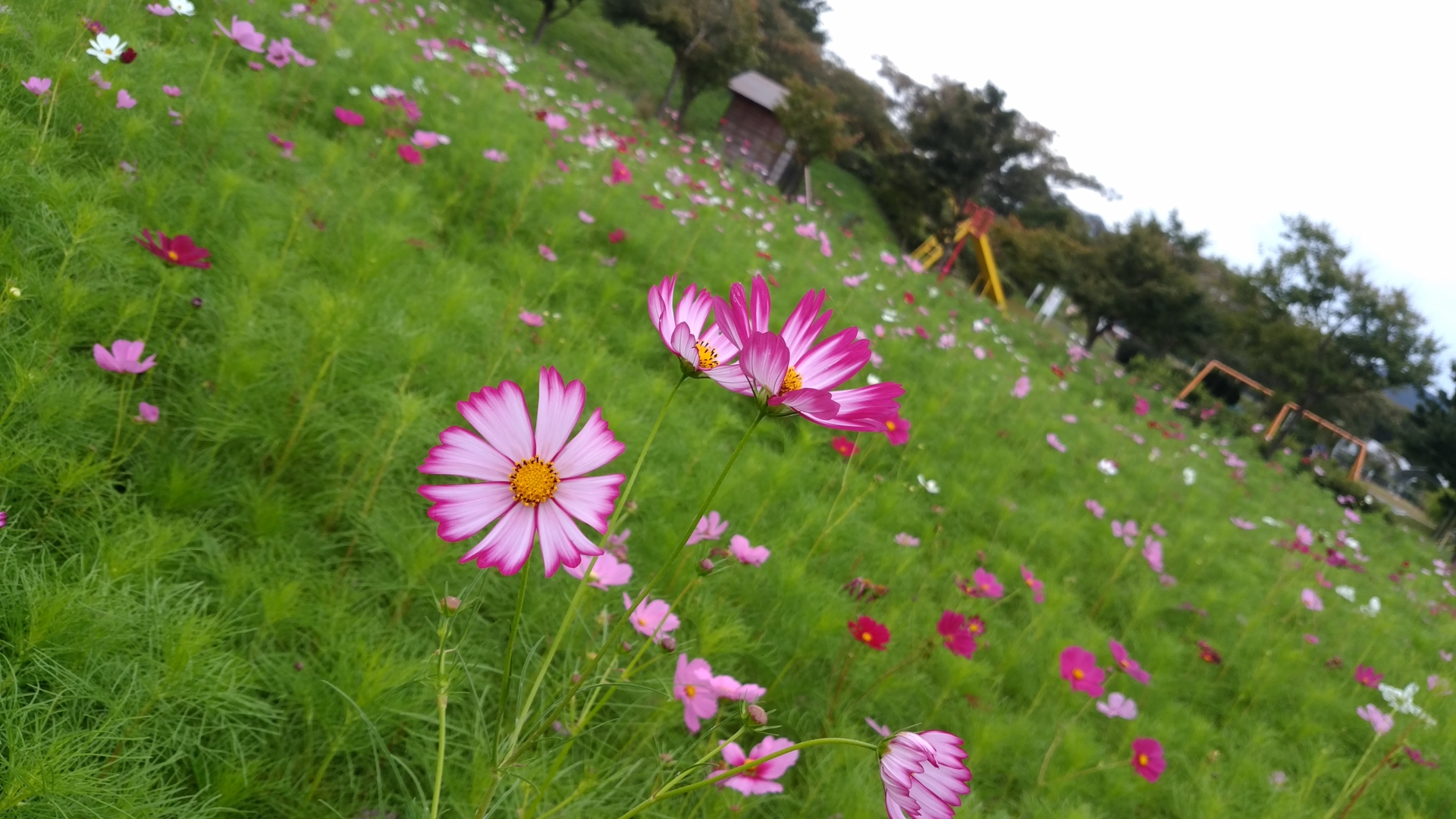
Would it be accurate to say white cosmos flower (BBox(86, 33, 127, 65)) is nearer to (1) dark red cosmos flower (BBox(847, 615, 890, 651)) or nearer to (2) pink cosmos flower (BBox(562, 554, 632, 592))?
(2) pink cosmos flower (BBox(562, 554, 632, 592))

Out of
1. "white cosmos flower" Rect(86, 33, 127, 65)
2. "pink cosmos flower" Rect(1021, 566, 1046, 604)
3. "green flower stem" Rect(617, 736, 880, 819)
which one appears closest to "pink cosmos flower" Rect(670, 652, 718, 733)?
"green flower stem" Rect(617, 736, 880, 819)

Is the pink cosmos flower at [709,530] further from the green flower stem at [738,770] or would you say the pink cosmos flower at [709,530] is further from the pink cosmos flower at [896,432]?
the pink cosmos flower at [896,432]

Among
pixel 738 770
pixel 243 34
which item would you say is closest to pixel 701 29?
pixel 243 34

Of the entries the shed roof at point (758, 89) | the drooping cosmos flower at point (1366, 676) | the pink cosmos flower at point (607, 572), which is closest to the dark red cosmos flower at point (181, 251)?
the pink cosmos flower at point (607, 572)

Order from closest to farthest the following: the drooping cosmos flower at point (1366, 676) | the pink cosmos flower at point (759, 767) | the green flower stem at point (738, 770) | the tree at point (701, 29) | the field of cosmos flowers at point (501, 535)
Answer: the green flower stem at point (738, 770) < the field of cosmos flowers at point (501, 535) < the pink cosmos flower at point (759, 767) < the drooping cosmos flower at point (1366, 676) < the tree at point (701, 29)

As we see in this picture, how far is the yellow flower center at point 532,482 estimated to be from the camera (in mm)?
570

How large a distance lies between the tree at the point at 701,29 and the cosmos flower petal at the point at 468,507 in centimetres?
1436

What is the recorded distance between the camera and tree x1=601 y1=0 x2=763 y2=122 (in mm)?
13273

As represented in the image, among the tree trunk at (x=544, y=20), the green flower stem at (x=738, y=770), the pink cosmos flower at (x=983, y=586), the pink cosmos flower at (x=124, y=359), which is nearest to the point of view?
the green flower stem at (x=738, y=770)

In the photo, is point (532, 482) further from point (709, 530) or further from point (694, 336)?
point (709, 530)

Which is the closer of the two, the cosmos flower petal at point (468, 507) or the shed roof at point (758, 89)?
the cosmos flower petal at point (468, 507)

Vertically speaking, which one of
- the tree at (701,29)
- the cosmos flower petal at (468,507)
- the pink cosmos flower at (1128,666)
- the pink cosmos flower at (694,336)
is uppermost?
the tree at (701,29)

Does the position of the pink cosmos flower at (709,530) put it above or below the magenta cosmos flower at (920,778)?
below

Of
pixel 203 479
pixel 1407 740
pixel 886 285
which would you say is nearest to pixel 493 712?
pixel 203 479
